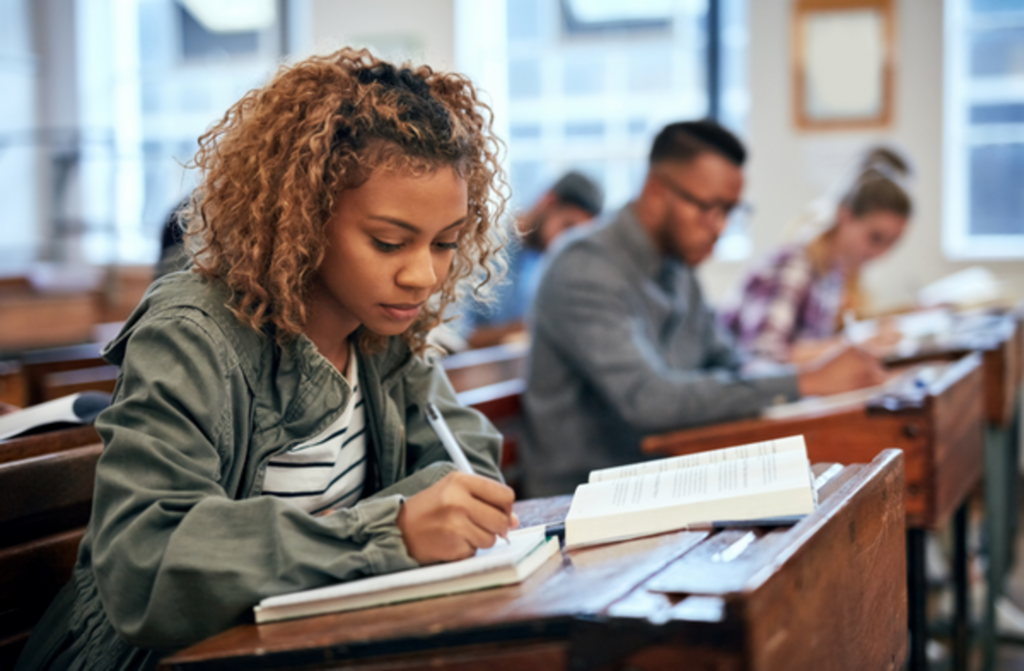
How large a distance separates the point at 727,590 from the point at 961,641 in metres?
1.92

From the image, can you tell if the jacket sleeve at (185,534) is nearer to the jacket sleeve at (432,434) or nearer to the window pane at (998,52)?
the jacket sleeve at (432,434)

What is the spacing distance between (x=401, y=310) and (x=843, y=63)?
492 cm

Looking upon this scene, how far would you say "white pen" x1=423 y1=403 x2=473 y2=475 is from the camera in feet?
3.64

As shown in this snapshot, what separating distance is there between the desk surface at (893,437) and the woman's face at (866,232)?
5.43 feet

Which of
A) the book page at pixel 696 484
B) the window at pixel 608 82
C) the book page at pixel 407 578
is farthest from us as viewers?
the window at pixel 608 82

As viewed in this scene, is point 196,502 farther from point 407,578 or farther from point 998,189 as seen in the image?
point 998,189

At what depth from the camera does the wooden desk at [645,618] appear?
66 centimetres

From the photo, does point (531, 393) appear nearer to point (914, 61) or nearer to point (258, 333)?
point (258, 333)

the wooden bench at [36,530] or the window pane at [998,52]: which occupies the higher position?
the window pane at [998,52]

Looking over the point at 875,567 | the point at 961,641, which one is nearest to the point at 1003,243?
the point at 961,641

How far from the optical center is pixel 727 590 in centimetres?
68

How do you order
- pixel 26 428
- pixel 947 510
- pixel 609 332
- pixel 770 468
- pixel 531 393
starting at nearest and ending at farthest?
pixel 770 468, pixel 26 428, pixel 947 510, pixel 609 332, pixel 531 393

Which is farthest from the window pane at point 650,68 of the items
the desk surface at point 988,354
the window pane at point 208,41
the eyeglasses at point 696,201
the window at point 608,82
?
the eyeglasses at point 696,201

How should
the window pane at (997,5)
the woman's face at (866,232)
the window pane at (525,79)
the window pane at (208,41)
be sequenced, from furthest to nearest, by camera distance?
the window pane at (208,41) → the window pane at (525,79) → the window pane at (997,5) → the woman's face at (866,232)
